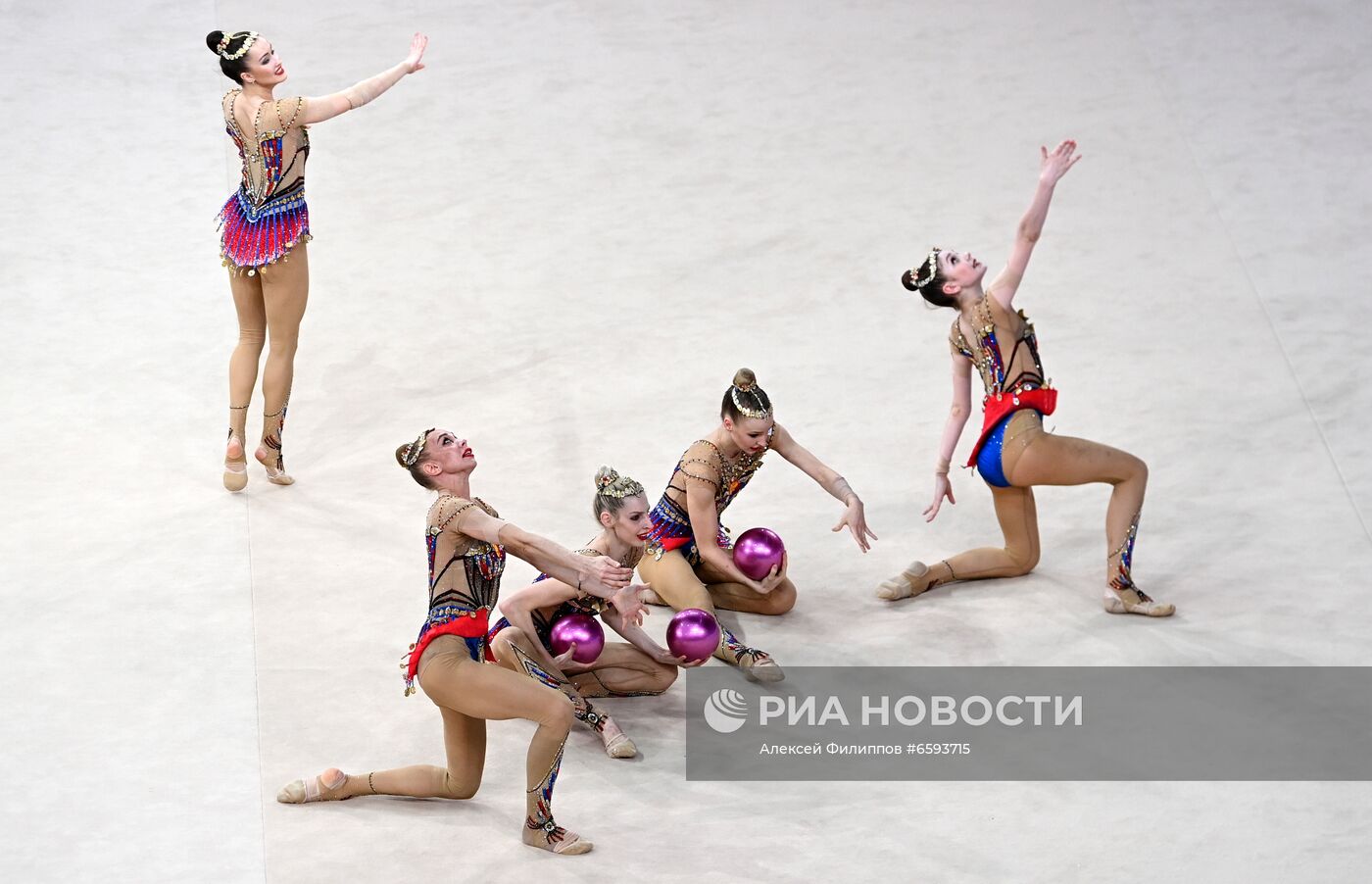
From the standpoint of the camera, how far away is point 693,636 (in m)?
5.59

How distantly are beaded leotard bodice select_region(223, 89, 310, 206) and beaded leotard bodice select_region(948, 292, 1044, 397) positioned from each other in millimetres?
2545

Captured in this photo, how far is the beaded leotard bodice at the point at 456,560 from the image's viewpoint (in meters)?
5.05

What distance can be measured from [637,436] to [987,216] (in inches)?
103

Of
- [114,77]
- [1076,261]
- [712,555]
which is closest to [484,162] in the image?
[114,77]

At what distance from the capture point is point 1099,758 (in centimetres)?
556

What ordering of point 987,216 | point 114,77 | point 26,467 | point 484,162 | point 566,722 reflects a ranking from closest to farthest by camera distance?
point 566,722
point 26,467
point 987,216
point 484,162
point 114,77

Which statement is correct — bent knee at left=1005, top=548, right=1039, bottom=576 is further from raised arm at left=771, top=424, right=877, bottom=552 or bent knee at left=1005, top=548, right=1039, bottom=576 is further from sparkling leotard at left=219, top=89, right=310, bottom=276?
sparkling leotard at left=219, top=89, right=310, bottom=276

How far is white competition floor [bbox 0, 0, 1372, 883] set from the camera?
5309 millimetres

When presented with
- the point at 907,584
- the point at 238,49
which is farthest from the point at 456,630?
the point at 238,49

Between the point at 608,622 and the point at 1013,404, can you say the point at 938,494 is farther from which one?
the point at 608,622

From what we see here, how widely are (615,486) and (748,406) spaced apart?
2.24 feet

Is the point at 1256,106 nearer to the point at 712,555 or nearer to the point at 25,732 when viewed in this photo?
the point at 712,555

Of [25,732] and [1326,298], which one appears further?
[1326,298]

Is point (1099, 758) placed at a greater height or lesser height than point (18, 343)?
lesser
